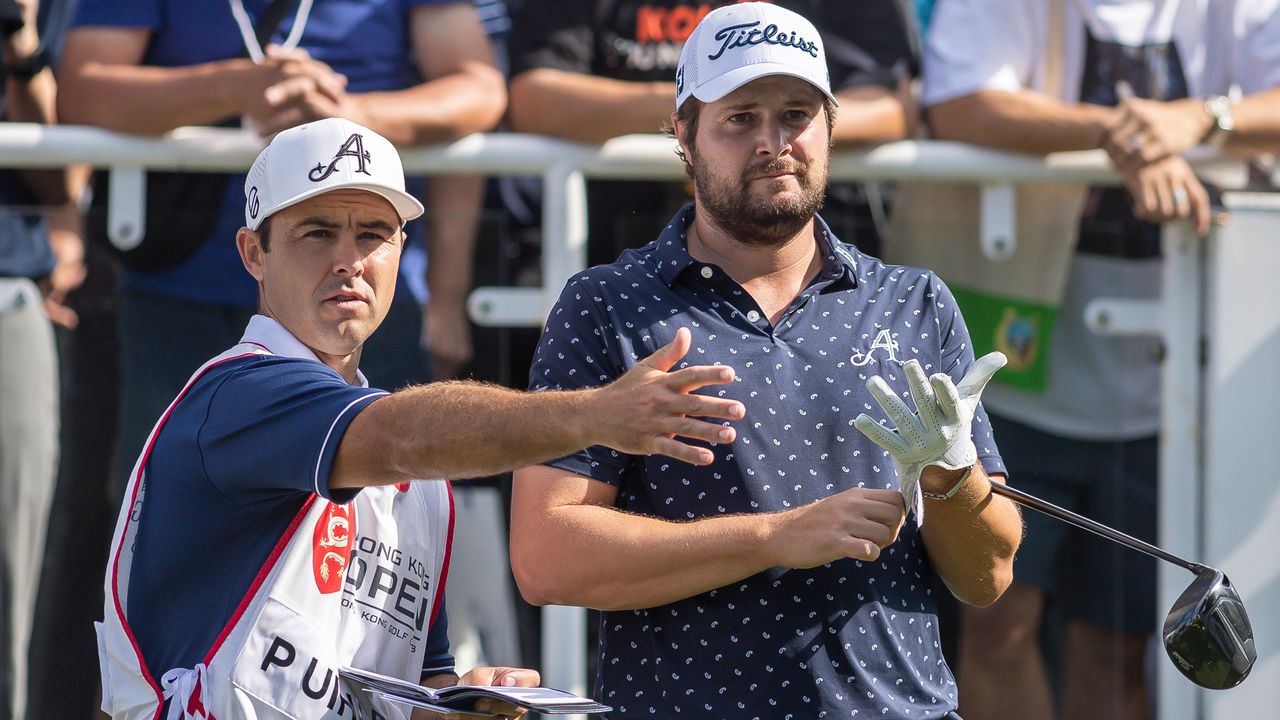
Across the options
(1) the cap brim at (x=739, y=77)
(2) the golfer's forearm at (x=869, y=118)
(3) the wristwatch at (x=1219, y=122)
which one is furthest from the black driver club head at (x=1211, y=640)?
(3) the wristwatch at (x=1219, y=122)

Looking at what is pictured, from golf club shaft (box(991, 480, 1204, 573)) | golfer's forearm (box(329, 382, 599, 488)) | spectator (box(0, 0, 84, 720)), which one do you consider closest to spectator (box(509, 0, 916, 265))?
spectator (box(0, 0, 84, 720))

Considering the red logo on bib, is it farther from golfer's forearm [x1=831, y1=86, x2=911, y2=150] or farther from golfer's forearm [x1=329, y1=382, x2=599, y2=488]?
golfer's forearm [x1=831, y1=86, x2=911, y2=150]

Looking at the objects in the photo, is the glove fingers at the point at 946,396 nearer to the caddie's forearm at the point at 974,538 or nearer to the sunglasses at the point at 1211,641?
the caddie's forearm at the point at 974,538

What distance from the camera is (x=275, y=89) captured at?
4.31m

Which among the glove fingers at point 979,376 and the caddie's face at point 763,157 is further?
the caddie's face at point 763,157

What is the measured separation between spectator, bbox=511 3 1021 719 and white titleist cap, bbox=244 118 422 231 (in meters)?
0.45

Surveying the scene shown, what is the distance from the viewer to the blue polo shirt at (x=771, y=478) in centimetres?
301

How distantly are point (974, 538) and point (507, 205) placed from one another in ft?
7.40

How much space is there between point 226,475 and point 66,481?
170 cm

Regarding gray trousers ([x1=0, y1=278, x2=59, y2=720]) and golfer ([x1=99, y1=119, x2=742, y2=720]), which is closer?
golfer ([x1=99, y1=119, x2=742, y2=720])

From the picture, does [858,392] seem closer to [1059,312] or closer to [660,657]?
[660,657]

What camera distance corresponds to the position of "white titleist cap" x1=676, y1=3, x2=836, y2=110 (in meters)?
3.32

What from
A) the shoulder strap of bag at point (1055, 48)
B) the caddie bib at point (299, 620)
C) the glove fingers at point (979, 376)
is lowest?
the caddie bib at point (299, 620)

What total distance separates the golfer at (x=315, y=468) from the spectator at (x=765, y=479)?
266 millimetres
